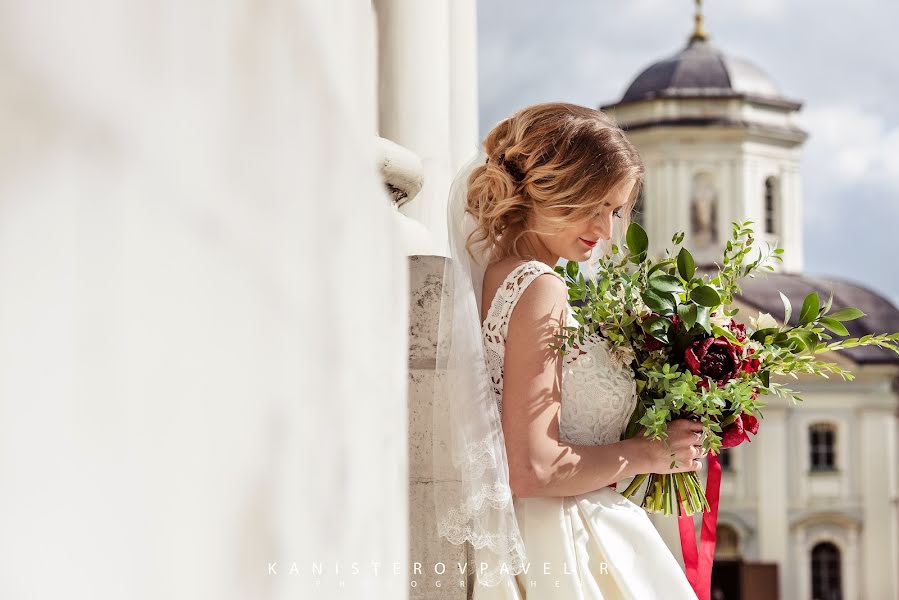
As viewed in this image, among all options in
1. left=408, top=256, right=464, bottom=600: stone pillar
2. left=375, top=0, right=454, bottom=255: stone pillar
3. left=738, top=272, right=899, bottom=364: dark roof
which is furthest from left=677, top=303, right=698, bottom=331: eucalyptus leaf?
left=738, top=272, right=899, bottom=364: dark roof

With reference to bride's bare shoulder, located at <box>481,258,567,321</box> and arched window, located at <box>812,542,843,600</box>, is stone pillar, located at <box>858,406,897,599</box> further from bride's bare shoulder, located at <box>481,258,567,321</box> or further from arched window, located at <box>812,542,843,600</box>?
bride's bare shoulder, located at <box>481,258,567,321</box>

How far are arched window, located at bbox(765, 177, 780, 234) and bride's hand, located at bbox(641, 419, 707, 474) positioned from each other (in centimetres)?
3433

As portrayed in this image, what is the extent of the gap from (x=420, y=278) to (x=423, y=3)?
56.2 inches

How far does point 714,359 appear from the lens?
245cm

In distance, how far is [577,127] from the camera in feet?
8.32

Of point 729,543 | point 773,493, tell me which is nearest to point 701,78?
point 773,493

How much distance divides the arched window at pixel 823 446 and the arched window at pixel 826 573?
2243 millimetres

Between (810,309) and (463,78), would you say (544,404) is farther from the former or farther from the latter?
(463,78)

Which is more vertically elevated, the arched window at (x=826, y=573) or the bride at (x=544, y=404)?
the bride at (x=544, y=404)

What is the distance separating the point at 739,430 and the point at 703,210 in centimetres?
3340

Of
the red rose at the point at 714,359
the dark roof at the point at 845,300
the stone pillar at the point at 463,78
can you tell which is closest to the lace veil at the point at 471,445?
the red rose at the point at 714,359

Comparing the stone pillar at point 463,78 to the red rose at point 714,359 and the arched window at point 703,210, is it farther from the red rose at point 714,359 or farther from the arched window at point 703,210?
the arched window at point 703,210

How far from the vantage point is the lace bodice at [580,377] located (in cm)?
250

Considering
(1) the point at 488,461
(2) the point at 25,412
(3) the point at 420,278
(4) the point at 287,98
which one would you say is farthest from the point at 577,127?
(2) the point at 25,412
